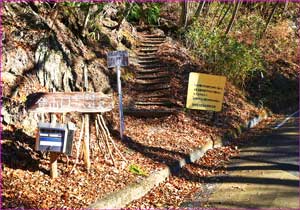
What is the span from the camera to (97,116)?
6762mm

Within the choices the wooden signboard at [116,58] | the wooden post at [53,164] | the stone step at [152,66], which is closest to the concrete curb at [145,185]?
the wooden post at [53,164]

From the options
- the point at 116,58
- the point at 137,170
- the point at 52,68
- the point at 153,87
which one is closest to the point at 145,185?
the point at 137,170

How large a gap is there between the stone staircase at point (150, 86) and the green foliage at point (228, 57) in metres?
1.64

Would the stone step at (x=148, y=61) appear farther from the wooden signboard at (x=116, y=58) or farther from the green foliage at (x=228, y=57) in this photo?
the wooden signboard at (x=116, y=58)

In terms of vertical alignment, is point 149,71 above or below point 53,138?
above

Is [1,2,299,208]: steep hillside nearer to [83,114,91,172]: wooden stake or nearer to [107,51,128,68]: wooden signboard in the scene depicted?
[83,114,91,172]: wooden stake

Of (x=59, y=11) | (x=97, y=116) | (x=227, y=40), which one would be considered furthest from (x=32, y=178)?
(x=227, y=40)

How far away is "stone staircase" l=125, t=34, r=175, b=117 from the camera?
39.7 feet

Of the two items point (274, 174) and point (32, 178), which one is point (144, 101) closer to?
point (274, 174)

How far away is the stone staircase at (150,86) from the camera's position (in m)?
12.1

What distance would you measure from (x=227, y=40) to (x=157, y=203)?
11.0m

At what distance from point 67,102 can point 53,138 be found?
562mm

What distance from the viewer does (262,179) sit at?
763 cm

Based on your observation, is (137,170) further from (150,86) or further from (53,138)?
(150,86)
